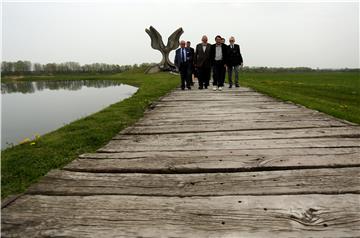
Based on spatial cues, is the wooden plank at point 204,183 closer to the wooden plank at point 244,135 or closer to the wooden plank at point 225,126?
the wooden plank at point 244,135

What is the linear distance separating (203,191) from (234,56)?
9740mm

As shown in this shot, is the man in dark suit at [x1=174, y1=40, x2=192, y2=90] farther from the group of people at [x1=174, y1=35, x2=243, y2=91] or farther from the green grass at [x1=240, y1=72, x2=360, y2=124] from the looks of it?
the green grass at [x1=240, y1=72, x2=360, y2=124]

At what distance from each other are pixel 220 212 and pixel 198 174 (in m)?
0.70

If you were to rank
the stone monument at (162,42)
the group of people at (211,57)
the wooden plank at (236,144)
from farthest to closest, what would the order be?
1. the stone monument at (162,42)
2. the group of people at (211,57)
3. the wooden plank at (236,144)

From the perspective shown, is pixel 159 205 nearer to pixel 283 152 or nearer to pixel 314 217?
pixel 314 217

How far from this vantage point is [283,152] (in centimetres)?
318

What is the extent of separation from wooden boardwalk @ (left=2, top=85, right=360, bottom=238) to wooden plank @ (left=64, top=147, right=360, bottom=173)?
1 centimetres

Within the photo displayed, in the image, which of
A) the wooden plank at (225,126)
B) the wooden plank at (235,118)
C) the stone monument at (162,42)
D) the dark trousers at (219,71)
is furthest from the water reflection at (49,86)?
the wooden plank at (225,126)

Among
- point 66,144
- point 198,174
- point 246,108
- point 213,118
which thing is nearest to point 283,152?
point 198,174

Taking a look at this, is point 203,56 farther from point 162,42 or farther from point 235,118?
point 162,42

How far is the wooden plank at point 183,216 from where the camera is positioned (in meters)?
1.73

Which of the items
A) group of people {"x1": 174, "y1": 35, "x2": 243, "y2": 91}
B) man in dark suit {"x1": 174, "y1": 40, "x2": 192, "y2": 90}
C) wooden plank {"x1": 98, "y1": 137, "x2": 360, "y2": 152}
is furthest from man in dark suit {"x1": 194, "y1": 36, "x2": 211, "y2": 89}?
wooden plank {"x1": 98, "y1": 137, "x2": 360, "y2": 152}

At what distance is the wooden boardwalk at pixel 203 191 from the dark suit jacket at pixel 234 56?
7708 millimetres

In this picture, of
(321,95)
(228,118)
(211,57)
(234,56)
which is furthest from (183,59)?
(321,95)
